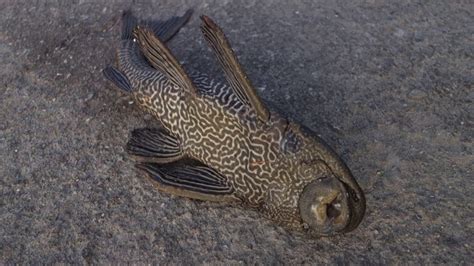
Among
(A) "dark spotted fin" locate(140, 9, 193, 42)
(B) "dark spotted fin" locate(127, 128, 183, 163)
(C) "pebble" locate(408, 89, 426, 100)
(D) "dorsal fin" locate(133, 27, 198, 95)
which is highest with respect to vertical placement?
(D) "dorsal fin" locate(133, 27, 198, 95)

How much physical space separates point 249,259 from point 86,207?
47.4 inches

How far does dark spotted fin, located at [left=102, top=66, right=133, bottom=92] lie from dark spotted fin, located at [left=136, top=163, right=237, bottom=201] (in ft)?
2.66

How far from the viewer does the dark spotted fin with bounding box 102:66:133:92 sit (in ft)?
14.2

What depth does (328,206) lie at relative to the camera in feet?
10.3

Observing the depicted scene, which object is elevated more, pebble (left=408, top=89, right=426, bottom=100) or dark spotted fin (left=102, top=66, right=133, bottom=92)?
dark spotted fin (left=102, top=66, right=133, bottom=92)

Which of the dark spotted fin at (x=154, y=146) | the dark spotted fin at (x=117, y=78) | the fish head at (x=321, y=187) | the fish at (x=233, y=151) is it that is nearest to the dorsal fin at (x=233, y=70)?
the fish at (x=233, y=151)

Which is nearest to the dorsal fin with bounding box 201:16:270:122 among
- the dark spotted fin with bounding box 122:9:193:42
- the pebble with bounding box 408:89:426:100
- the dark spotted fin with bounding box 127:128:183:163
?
the dark spotted fin with bounding box 127:128:183:163

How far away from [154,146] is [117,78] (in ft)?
2.55

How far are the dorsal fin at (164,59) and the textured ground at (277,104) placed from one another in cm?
57

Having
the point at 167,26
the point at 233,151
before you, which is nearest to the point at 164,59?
the point at 233,151

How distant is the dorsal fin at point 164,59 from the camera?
3746 millimetres

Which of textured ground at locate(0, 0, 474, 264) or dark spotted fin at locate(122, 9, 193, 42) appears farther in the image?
dark spotted fin at locate(122, 9, 193, 42)

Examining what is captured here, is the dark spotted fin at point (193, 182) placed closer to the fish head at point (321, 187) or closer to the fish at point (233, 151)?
the fish at point (233, 151)

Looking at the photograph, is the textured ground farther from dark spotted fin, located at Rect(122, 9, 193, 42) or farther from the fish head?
the fish head
